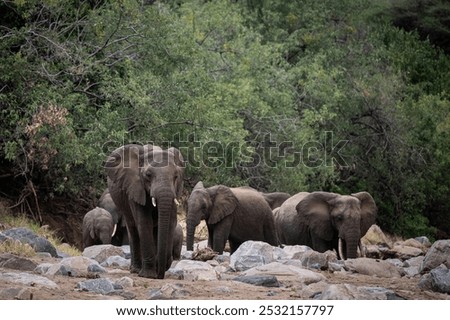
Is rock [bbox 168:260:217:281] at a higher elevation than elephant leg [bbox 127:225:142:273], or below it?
below

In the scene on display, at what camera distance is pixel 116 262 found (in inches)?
616

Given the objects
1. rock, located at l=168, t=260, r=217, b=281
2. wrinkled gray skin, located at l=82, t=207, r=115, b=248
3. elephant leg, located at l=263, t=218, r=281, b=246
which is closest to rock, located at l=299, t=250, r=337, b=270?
rock, located at l=168, t=260, r=217, b=281

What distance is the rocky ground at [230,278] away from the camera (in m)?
11.2

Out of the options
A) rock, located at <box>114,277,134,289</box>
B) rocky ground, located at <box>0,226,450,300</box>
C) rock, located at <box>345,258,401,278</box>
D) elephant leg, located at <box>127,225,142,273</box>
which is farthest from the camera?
rock, located at <box>345,258,401,278</box>

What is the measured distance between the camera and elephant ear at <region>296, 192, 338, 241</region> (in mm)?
21641

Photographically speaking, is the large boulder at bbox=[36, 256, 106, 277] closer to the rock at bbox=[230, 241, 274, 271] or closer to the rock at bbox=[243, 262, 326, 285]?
the rock at bbox=[243, 262, 326, 285]

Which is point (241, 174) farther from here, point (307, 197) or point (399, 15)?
point (399, 15)

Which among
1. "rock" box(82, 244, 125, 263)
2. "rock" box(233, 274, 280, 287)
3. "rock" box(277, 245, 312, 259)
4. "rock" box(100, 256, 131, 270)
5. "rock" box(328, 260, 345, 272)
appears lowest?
"rock" box(277, 245, 312, 259)

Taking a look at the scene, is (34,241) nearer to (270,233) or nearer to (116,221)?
(116,221)

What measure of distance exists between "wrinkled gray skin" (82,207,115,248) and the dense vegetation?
161 centimetres

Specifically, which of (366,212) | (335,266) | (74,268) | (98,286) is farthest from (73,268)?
(366,212)

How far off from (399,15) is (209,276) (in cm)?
3476

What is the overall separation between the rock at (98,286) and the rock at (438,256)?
6550mm

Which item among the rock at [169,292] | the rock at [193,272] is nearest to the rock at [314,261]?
the rock at [193,272]
